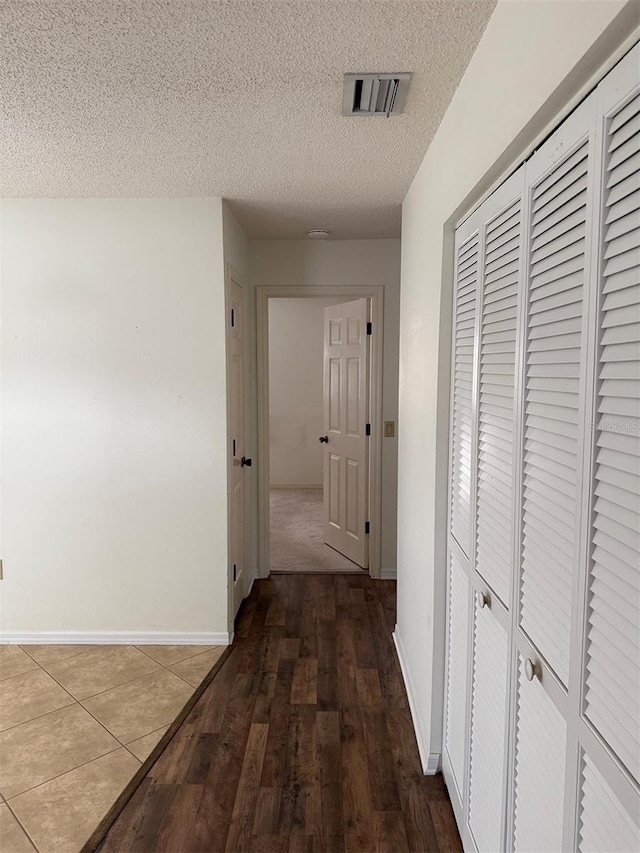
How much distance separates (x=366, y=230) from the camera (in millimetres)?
3633

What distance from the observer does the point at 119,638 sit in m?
3.20

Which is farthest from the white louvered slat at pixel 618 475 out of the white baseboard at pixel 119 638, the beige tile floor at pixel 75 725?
the white baseboard at pixel 119 638

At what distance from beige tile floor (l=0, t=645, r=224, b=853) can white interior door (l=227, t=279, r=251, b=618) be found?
1.80ft

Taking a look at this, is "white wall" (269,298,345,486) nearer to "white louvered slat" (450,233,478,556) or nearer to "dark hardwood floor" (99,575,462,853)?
"dark hardwood floor" (99,575,462,853)

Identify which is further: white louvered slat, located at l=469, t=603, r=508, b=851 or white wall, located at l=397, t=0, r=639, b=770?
white louvered slat, located at l=469, t=603, r=508, b=851

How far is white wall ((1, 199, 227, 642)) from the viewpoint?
303cm

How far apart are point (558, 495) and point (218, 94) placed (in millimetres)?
1631

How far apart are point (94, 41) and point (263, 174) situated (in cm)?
113

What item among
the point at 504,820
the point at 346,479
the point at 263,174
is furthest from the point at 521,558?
the point at 346,479

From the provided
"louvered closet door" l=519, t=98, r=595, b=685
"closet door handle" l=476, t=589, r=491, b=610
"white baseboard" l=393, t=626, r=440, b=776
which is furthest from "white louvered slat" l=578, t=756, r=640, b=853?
"white baseboard" l=393, t=626, r=440, b=776

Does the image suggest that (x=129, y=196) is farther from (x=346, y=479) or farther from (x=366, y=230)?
(x=346, y=479)

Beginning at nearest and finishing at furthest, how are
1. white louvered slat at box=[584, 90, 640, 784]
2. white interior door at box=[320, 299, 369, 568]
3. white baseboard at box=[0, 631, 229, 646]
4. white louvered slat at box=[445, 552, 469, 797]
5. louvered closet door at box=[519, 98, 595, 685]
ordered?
white louvered slat at box=[584, 90, 640, 784], louvered closet door at box=[519, 98, 595, 685], white louvered slat at box=[445, 552, 469, 797], white baseboard at box=[0, 631, 229, 646], white interior door at box=[320, 299, 369, 568]

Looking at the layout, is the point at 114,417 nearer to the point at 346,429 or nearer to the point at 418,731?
the point at 346,429

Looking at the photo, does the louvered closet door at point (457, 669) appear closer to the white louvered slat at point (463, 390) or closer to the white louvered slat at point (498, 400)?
the white louvered slat at point (463, 390)
